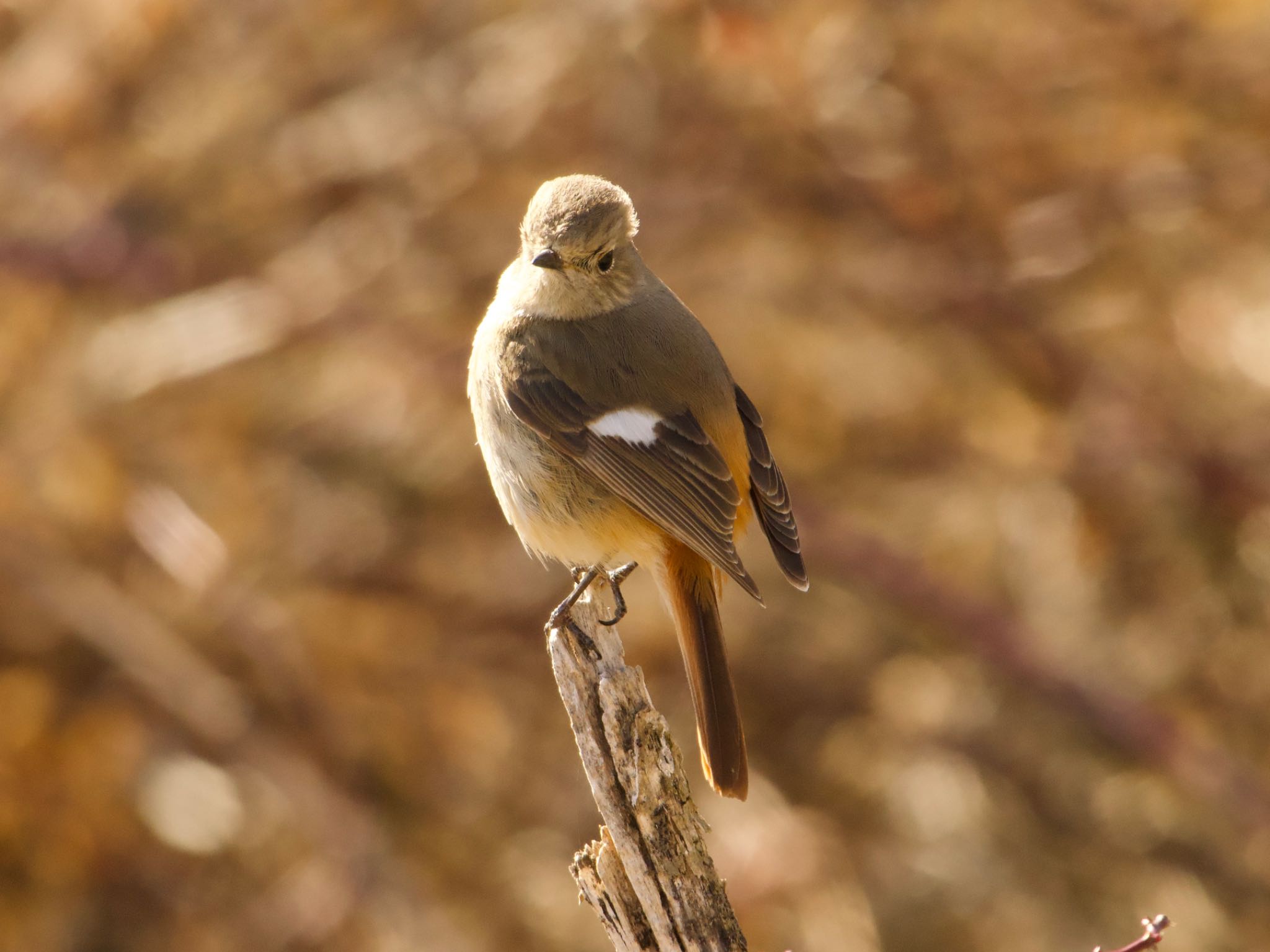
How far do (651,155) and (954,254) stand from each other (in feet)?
5.11

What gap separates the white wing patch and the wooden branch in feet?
2.89

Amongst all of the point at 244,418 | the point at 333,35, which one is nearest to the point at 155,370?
the point at 244,418

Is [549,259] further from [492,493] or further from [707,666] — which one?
[492,493]

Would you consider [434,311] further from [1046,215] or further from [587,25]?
[1046,215]

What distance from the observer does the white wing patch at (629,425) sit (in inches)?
148

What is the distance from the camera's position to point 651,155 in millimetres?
6672

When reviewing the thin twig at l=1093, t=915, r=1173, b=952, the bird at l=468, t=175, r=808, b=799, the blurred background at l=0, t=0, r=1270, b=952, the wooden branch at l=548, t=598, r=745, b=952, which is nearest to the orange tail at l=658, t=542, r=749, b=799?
the bird at l=468, t=175, r=808, b=799

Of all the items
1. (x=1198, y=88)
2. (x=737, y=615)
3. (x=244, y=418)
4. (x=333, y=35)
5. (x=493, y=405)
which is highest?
(x=333, y=35)

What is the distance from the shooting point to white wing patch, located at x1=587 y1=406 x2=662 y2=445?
376 cm

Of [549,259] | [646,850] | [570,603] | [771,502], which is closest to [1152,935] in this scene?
[646,850]

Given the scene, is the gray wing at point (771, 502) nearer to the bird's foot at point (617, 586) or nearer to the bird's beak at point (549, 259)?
the bird's foot at point (617, 586)

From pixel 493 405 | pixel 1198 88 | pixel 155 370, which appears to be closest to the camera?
pixel 493 405

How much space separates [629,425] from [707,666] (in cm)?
70

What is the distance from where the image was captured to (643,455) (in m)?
3.73
